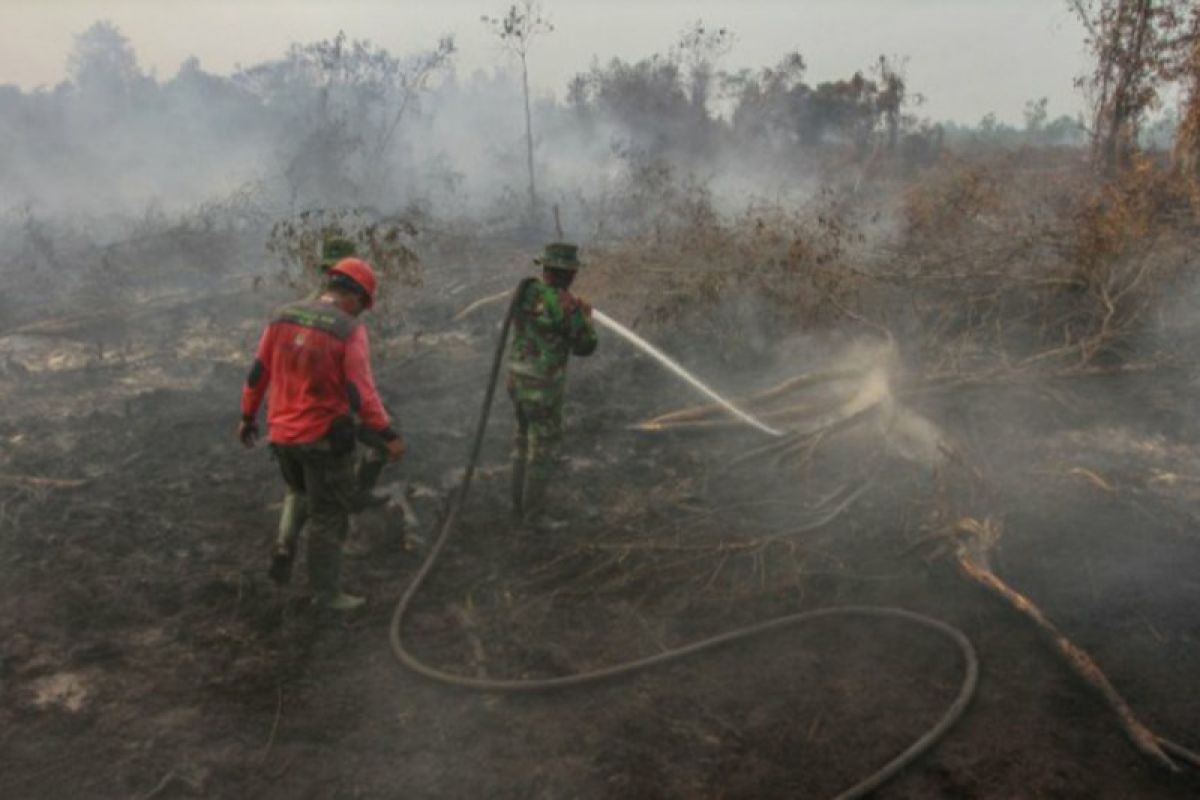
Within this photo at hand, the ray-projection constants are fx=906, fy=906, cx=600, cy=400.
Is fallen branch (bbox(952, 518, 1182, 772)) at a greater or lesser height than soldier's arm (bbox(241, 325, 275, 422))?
lesser

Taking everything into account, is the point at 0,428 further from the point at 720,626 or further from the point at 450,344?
the point at 720,626

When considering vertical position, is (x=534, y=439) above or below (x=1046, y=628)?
above

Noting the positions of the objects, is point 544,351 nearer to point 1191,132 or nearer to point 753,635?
point 753,635

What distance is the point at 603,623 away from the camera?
4570 mm

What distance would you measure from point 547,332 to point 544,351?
12 centimetres

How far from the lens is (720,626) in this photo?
14.9 ft

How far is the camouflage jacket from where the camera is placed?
5449 mm

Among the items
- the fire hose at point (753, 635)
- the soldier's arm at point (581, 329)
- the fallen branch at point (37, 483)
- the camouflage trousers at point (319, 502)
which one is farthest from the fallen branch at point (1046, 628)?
the fallen branch at point (37, 483)

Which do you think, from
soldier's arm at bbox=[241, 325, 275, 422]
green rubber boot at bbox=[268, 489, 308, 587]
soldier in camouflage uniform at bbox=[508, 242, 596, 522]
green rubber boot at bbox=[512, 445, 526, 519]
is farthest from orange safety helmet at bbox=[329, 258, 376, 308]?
green rubber boot at bbox=[512, 445, 526, 519]

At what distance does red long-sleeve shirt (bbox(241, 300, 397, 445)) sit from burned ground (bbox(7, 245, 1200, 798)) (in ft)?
3.33

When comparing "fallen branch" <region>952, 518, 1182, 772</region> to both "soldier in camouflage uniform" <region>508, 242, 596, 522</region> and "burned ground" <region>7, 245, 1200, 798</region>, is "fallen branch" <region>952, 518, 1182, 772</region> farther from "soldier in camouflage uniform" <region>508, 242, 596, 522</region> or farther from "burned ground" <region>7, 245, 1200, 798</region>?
"soldier in camouflage uniform" <region>508, 242, 596, 522</region>

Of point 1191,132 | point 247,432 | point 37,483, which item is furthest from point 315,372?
point 1191,132

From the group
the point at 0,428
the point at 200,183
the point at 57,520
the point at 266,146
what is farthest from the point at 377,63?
the point at 57,520

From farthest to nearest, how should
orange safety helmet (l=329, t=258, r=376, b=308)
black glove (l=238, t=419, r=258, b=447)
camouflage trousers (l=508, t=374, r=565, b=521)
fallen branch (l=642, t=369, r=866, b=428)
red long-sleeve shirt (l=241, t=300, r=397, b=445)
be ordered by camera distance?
fallen branch (l=642, t=369, r=866, b=428) < camouflage trousers (l=508, t=374, r=565, b=521) < black glove (l=238, t=419, r=258, b=447) < orange safety helmet (l=329, t=258, r=376, b=308) < red long-sleeve shirt (l=241, t=300, r=397, b=445)
